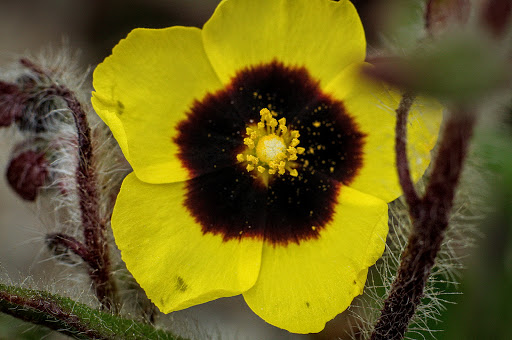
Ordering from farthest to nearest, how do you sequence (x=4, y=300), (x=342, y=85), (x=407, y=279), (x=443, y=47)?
1. (x=342, y=85)
2. (x=4, y=300)
3. (x=407, y=279)
4. (x=443, y=47)

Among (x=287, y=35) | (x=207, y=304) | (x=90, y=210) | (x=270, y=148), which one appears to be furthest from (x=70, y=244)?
(x=207, y=304)

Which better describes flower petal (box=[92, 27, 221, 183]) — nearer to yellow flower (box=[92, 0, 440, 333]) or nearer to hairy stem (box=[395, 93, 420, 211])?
yellow flower (box=[92, 0, 440, 333])

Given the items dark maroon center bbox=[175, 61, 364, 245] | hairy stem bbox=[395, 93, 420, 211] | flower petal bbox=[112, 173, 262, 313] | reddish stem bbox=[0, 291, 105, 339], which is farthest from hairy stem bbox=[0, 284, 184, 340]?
hairy stem bbox=[395, 93, 420, 211]

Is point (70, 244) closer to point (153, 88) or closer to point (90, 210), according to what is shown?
point (90, 210)

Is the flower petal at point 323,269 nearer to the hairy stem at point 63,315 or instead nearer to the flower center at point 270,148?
the flower center at point 270,148

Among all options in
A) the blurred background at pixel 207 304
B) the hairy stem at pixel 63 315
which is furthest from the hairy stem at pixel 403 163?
the hairy stem at pixel 63 315

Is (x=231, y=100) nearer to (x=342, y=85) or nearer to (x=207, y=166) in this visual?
(x=207, y=166)

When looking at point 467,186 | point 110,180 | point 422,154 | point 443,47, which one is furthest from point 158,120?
point 443,47
